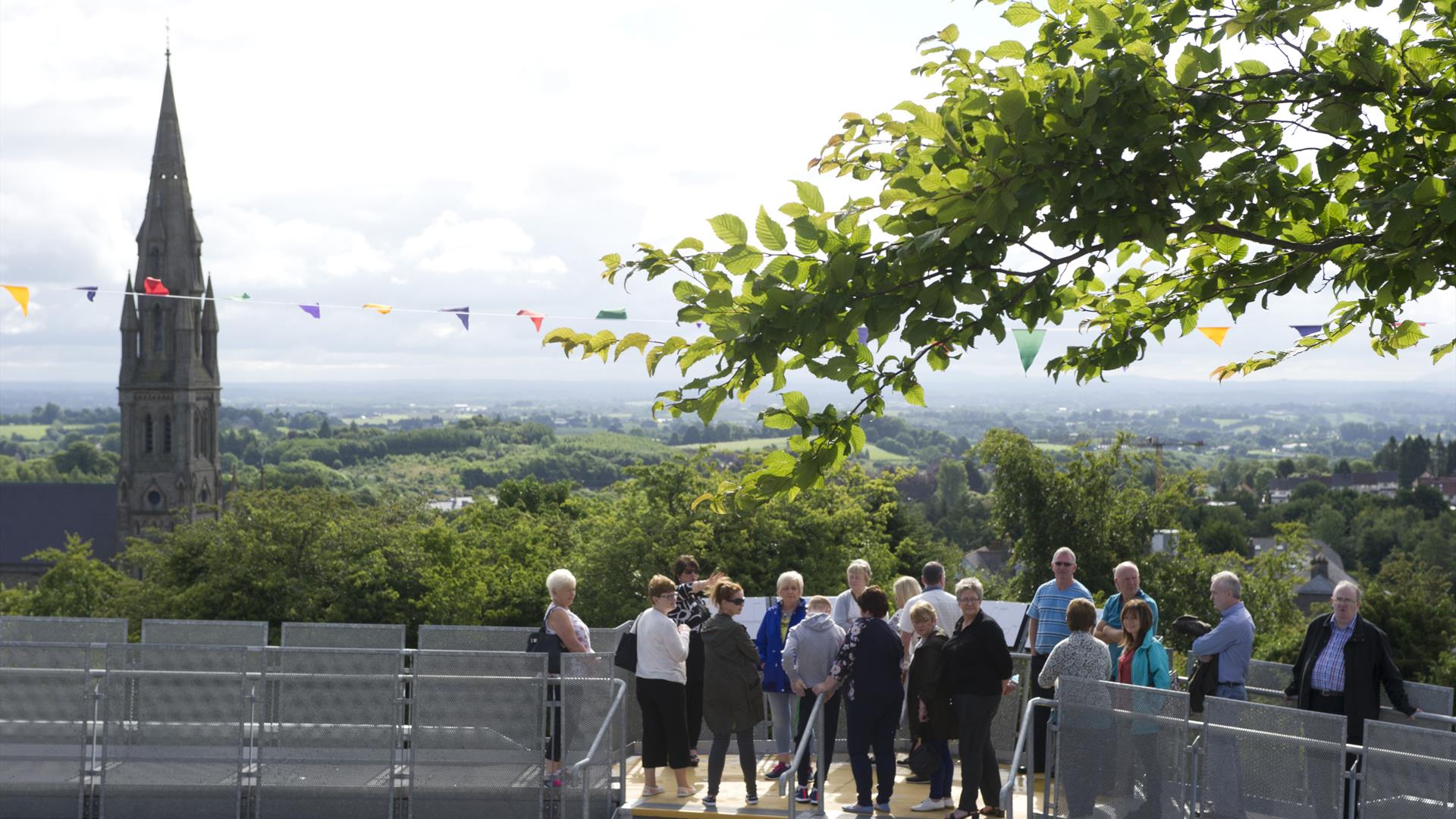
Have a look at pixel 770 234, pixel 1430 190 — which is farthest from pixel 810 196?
pixel 1430 190

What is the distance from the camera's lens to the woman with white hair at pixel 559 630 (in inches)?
394

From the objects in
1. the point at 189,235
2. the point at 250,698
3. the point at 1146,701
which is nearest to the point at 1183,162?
the point at 1146,701

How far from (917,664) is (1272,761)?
99.2 inches

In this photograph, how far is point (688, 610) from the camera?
1072cm

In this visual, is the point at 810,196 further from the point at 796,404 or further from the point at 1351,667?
the point at 1351,667

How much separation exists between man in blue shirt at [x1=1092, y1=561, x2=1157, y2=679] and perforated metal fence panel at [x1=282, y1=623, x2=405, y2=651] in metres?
5.34

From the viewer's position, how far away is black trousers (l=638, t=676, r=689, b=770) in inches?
404

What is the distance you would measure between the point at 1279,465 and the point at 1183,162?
654 ft

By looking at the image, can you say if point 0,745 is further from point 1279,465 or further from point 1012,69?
point 1279,465

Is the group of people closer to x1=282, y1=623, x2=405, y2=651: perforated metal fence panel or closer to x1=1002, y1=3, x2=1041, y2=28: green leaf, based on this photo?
x1=282, y1=623, x2=405, y2=651: perforated metal fence panel

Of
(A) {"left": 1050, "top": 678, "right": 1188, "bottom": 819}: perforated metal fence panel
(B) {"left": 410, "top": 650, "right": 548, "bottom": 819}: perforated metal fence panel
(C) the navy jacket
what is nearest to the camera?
(A) {"left": 1050, "top": 678, "right": 1188, "bottom": 819}: perforated metal fence panel

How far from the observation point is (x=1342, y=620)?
362 inches


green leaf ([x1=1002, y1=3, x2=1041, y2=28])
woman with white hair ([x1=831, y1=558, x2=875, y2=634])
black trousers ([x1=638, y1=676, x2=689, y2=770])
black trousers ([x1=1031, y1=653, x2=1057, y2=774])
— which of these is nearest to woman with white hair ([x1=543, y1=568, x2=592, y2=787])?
black trousers ([x1=638, y1=676, x2=689, y2=770])

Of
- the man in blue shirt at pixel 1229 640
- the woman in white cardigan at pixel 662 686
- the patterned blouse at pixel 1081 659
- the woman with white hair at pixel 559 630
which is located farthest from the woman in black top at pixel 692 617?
the man in blue shirt at pixel 1229 640
